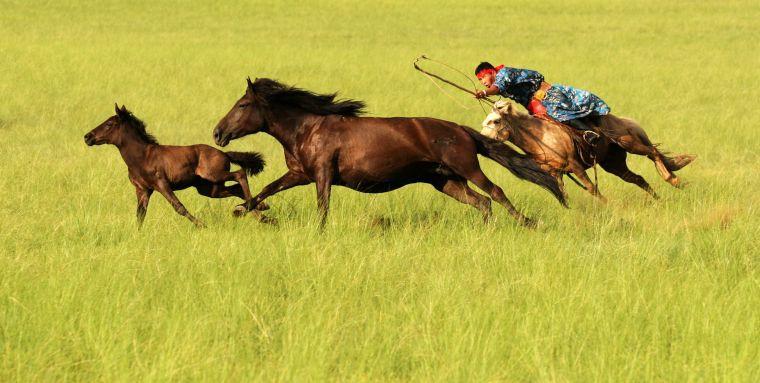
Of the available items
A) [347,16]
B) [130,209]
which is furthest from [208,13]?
[130,209]

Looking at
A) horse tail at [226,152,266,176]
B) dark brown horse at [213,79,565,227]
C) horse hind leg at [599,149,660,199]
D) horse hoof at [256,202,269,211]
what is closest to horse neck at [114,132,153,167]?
dark brown horse at [213,79,565,227]

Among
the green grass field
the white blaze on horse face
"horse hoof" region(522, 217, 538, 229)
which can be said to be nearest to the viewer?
the green grass field

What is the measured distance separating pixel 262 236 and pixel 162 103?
10526 mm

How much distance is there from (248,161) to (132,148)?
96 cm

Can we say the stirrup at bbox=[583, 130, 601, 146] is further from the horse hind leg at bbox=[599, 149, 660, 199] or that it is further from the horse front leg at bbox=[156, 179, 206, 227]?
the horse front leg at bbox=[156, 179, 206, 227]

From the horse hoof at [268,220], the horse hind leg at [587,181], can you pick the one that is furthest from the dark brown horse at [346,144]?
the horse hind leg at [587,181]

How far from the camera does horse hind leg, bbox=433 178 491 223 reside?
313 inches

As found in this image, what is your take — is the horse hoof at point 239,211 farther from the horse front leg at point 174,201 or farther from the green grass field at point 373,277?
the horse front leg at point 174,201

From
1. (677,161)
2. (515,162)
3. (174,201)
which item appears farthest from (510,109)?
(174,201)

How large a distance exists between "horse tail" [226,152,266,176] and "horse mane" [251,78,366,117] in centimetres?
59

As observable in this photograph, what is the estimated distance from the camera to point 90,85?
18266 millimetres

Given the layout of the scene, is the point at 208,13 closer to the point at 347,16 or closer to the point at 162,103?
the point at 347,16

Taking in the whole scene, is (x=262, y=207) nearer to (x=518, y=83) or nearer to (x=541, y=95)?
(x=518, y=83)

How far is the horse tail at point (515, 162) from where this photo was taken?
26.6ft
